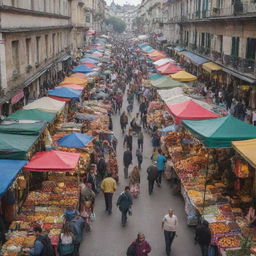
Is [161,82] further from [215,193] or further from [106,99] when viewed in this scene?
[215,193]

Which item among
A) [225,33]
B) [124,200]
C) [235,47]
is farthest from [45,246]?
[225,33]

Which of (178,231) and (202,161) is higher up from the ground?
(202,161)

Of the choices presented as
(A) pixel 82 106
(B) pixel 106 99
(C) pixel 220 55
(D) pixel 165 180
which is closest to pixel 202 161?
(D) pixel 165 180

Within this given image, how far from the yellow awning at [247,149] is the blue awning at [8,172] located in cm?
602

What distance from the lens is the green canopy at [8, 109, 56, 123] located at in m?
15.3

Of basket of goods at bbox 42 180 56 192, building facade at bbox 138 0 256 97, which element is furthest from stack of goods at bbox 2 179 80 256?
building facade at bbox 138 0 256 97

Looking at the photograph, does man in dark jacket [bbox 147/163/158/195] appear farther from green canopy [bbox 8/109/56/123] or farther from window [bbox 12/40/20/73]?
window [bbox 12/40/20/73]

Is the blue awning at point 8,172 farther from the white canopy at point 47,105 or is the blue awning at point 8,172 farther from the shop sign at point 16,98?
the shop sign at point 16,98

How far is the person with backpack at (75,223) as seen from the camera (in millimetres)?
9898

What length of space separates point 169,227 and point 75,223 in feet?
8.10

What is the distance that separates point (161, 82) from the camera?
83.0ft

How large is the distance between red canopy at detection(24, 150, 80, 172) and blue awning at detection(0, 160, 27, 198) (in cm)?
61

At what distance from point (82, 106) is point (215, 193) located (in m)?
12.4

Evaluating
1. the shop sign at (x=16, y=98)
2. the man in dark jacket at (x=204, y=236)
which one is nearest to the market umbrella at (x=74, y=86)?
the shop sign at (x=16, y=98)
